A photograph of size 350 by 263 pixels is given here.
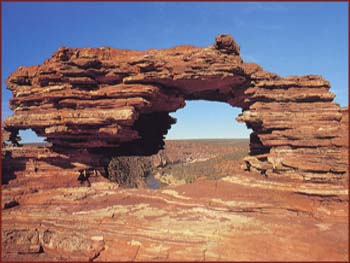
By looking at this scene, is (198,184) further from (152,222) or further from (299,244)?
(299,244)

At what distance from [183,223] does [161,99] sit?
8.61 m

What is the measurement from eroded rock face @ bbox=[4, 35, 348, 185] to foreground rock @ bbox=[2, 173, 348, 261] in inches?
68.6

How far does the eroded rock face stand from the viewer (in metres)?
14.7

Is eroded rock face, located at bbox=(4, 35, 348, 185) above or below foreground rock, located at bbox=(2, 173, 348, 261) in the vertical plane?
above

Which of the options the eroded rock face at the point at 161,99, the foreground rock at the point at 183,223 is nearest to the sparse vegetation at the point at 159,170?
the eroded rock face at the point at 161,99

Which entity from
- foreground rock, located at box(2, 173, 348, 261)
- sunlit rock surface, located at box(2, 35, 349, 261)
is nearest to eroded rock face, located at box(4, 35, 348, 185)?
sunlit rock surface, located at box(2, 35, 349, 261)

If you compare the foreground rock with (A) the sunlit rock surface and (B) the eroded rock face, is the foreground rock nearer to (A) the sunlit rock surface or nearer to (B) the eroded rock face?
(A) the sunlit rock surface

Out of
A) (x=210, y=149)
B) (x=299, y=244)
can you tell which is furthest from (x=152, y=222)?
(x=210, y=149)

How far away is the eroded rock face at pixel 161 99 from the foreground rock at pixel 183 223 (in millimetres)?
1742

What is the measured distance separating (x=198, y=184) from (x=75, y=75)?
30.7 ft

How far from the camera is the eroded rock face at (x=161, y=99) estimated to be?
14.7m

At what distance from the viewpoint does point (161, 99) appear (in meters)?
18.0

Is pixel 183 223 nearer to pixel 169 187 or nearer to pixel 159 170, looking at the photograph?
pixel 169 187

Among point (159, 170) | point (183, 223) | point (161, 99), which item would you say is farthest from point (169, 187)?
point (159, 170)
